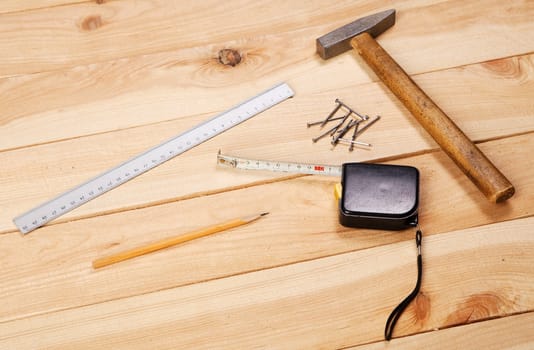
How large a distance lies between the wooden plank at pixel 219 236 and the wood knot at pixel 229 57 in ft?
1.18

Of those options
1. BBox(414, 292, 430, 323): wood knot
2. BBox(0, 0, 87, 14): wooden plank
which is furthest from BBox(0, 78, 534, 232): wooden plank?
BBox(0, 0, 87, 14): wooden plank

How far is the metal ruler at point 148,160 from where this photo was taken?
1.34 metres

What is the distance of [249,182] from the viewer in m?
1.36

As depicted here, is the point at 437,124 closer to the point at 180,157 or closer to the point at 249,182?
the point at 249,182

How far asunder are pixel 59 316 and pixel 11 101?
24.5 inches

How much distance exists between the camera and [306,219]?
1302 millimetres

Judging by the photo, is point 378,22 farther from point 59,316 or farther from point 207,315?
point 59,316

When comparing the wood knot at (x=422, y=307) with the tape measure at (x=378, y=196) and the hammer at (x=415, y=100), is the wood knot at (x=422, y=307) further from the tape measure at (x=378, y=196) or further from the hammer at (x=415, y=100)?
the hammer at (x=415, y=100)

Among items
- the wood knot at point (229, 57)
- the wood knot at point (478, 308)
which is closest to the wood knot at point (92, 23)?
the wood knot at point (229, 57)

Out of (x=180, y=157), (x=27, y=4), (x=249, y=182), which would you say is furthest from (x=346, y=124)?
(x=27, y=4)

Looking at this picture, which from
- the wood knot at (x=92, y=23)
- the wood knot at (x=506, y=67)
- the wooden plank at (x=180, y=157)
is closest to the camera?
the wooden plank at (x=180, y=157)

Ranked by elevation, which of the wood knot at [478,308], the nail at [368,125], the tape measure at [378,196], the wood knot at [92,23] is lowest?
the wood knot at [478,308]

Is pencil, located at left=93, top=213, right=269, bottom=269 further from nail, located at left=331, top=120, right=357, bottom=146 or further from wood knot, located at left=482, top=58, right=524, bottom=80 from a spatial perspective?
wood knot, located at left=482, top=58, right=524, bottom=80

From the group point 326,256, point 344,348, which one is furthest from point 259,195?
→ point 344,348
